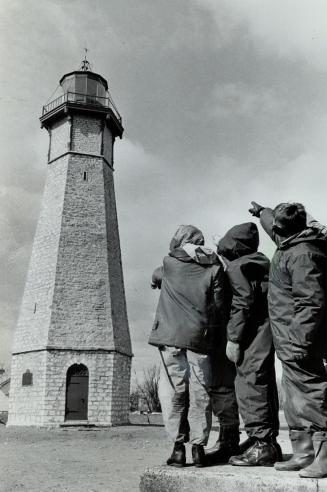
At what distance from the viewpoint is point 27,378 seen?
20.5 m

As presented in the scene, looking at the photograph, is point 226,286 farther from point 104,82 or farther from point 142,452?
point 104,82

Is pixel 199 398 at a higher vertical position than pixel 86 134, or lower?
lower

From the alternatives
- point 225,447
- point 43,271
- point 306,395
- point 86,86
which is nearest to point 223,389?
point 225,447

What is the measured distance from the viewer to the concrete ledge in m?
2.80

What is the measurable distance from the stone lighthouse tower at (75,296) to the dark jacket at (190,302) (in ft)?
55.2

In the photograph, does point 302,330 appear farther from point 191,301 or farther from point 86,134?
point 86,134

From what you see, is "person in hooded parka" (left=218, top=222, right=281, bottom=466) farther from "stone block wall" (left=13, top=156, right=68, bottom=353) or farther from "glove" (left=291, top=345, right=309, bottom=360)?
"stone block wall" (left=13, top=156, right=68, bottom=353)

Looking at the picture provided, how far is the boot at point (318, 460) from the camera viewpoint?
112 inches

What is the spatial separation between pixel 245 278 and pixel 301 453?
1.26m

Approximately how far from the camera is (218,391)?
13.2 ft

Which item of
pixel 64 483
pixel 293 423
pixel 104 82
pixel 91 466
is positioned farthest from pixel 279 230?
pixel 104 82

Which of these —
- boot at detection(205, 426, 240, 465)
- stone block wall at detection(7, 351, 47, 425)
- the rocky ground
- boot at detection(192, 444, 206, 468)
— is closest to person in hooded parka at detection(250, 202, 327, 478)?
boot at detection(192, 444, 206, 468)

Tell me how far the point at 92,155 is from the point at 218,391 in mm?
20197

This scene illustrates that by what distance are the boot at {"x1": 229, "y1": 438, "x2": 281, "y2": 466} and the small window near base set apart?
18.1 m
